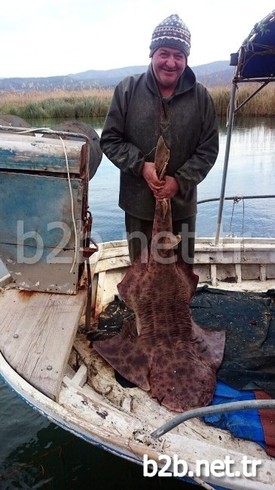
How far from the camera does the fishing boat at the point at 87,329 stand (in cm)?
249

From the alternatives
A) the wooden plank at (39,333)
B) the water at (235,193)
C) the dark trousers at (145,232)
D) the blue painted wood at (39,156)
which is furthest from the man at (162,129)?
the water at (235,193)

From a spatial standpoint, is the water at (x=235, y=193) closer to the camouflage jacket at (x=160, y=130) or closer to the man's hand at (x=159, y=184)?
the camouflage jacket at (x=160, y=130)

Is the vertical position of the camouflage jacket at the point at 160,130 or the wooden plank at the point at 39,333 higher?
the camouflage jacket at the point at 160,130

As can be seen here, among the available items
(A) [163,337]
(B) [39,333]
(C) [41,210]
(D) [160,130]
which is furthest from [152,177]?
(B) [39,333]

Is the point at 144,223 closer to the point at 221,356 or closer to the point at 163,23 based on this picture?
the point at 221,356

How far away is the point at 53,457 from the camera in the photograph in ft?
12.8

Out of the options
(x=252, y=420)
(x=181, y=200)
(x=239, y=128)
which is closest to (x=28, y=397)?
(x=252, y=420)

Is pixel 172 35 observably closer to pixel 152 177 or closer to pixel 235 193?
pixel 152 177

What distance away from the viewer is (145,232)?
3922 millimetres

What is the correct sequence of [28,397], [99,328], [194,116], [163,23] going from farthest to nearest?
[99,328], [194,116], [163,23], [28,397]

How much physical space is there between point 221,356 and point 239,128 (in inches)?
780

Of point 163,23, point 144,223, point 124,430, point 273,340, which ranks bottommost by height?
point 273,340

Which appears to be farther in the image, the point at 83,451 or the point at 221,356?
the point at 83,451

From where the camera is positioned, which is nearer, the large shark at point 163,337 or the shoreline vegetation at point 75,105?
the large shark at point 163,337
